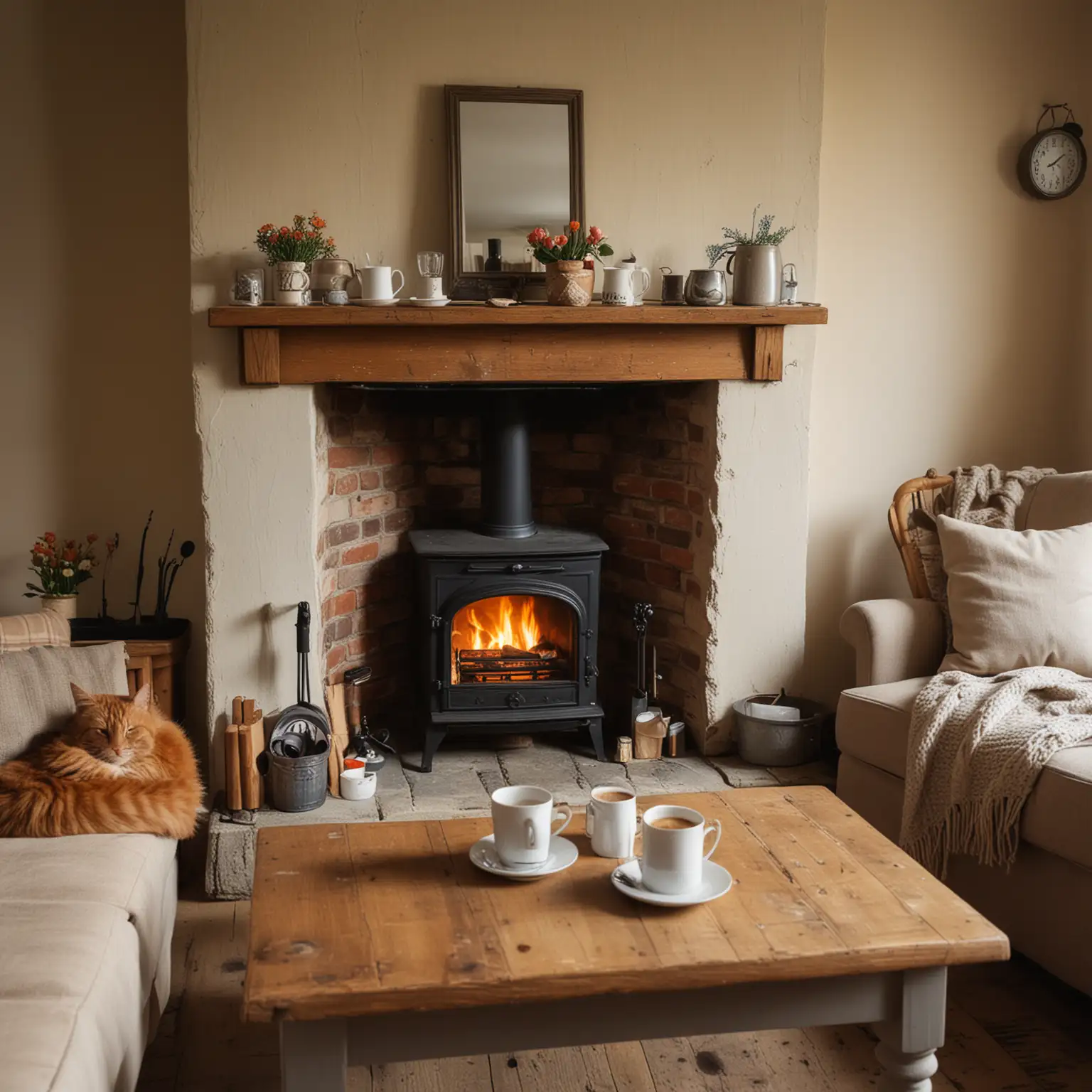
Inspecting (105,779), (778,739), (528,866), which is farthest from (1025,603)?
(105,779)

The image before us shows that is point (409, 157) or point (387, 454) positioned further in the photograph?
point (387, 454)

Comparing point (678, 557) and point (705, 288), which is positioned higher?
point (705, 288)

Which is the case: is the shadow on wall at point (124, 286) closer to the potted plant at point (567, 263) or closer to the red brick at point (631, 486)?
the potted plant at point (567, 263)

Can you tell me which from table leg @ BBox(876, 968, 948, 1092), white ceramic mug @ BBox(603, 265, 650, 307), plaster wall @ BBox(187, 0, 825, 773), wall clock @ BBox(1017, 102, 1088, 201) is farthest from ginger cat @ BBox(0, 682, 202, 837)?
wall clock @ BBox(1017, 102, 1088, 201)

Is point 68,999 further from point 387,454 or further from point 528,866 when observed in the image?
point 387,454

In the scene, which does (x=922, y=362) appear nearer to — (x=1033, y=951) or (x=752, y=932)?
(x=1033, y=951)

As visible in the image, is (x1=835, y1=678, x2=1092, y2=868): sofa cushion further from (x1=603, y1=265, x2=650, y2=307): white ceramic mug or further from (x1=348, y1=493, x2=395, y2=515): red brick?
(x1=348, y1=493, x2=395, y2=515): red brick

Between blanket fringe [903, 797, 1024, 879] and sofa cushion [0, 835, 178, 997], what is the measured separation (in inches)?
60.8

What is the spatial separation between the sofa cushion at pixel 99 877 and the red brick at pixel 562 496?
179 centimetres

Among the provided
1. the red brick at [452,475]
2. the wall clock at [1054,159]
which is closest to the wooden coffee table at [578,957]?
the red brick at [452,475]

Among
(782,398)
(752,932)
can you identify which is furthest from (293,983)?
(782,398)

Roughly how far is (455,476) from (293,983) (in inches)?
87.6

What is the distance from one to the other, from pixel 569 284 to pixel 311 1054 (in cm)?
193

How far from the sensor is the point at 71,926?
1.74 m
